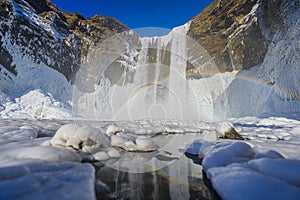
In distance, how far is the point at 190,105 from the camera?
2150cm


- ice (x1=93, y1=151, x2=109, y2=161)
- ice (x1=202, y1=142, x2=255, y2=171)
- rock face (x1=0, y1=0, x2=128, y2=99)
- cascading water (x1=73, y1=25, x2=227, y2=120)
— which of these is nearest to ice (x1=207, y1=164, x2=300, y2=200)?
ice (x1=202, y1=142, x2=255, y2=171)

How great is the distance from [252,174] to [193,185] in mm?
667

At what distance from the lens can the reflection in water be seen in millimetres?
1797

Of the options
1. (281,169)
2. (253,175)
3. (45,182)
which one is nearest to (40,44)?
(45,182)

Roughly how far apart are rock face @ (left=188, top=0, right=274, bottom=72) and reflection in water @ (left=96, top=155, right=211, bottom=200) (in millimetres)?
14794

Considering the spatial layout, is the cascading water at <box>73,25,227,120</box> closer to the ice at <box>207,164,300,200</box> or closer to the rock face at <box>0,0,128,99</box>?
the rock face at <box>0,0,128,99</box>

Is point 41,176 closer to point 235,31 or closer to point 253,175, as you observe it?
point 253,175

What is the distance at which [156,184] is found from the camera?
81.9 inches

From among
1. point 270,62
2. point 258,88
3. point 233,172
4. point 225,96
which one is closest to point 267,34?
point 270,62

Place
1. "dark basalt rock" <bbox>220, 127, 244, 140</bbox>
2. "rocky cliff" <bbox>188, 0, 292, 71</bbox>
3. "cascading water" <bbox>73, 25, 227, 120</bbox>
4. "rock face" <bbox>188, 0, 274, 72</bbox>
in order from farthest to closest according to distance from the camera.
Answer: "cascading water" <bbox>73, 25, 227, 120</bbox> → "rock face" <bbox>188, 0, 274, 72</bbox> → "rocky cliff" <bbox>188, 0, 292, 71</bbox> → "dark basalt rock" <bbox>220, 127, 244, 140</bbox>

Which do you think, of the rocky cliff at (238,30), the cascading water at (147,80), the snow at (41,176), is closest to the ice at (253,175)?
the snow at (41,176)

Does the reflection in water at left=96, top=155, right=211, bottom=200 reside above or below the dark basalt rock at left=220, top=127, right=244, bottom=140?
below

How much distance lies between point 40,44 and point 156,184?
18.0 meters

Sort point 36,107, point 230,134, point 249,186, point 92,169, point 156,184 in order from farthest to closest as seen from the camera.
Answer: point 36,107, point 230,134, point 92,169, point 156,184, point 249,186
